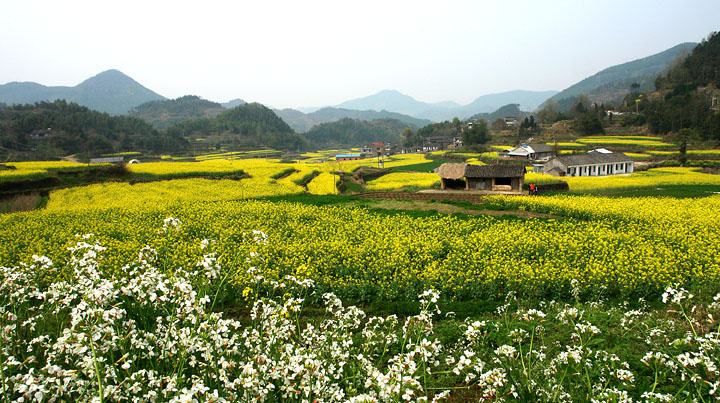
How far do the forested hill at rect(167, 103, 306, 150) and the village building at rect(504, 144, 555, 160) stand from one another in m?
63.9

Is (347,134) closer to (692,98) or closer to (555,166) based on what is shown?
(692,98)

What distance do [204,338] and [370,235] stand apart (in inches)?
527

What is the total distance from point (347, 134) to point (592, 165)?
116785 millimetres

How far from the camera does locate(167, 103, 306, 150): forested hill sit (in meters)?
104

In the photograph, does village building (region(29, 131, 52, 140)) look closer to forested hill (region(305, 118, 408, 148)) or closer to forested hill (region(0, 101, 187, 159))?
forested hill (region(0, 101, 187, 159))

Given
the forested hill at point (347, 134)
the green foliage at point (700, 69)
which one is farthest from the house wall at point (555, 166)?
the forested hill at point (347, 134)

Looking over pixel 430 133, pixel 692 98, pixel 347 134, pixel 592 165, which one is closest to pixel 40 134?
pixel 592 165

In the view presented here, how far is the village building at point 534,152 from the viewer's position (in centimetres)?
5631

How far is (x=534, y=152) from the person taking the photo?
5612 cm

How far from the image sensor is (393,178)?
44.1m

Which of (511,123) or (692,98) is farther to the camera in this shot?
(511,123)

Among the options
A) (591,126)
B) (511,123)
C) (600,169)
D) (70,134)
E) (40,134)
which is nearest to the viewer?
(600,169)

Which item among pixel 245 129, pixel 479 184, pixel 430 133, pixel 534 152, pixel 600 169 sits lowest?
pixel 600 169

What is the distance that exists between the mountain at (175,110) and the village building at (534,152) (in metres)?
131
